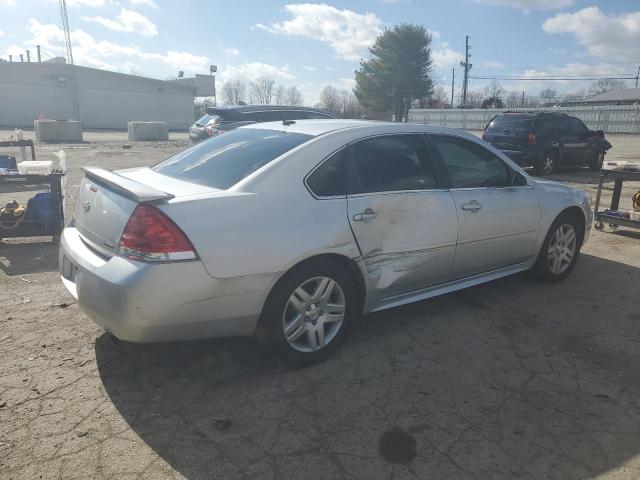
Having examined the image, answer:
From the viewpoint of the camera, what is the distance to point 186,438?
268 centimetres

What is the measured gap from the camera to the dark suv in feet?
42.9

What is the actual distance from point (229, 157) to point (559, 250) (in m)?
3.41

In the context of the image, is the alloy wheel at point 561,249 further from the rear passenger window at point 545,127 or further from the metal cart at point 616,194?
the rear passenger window at point 545,127

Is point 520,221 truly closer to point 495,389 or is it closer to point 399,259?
point 399,259

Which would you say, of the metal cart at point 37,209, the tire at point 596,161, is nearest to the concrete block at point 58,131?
the metal cart at point 37,209

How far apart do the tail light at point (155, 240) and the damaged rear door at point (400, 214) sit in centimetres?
114

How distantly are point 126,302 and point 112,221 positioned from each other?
21.7 inches

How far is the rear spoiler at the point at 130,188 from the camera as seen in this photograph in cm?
289

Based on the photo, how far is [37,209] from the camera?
595 cm

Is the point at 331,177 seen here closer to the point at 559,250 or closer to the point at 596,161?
the point at 559,250

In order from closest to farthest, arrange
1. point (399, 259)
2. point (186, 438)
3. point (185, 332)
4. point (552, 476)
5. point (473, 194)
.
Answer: point (552, 476) < point (186, 438) < point (185, 332) < point (399, 259) < point (473, 194)

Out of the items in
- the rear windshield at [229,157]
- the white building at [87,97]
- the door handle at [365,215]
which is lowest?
the door handle at [365,215]

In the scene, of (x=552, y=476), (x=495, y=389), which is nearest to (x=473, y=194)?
(x=495, y=389)

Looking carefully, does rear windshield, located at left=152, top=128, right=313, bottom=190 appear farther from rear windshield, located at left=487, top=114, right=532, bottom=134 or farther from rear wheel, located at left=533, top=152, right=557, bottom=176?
rear wheel, located at left=533, top=152, right=557, bottom=176
